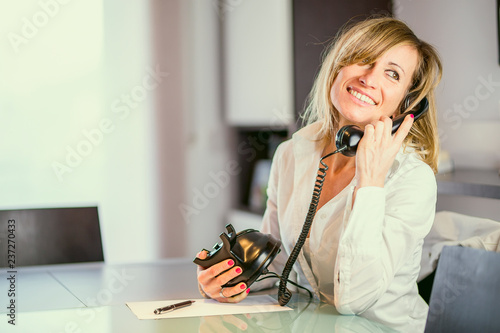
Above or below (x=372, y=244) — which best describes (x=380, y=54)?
above

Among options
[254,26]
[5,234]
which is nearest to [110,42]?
[254,26]

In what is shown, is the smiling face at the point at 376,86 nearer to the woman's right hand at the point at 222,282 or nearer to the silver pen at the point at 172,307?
the woman's right hand at the point at 222,282

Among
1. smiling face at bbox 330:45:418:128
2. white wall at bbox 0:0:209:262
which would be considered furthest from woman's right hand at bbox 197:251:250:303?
white wall at bbox 0:0:209:262

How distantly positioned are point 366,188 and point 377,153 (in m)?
0.10

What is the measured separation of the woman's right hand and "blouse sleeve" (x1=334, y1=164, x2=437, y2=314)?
199mm

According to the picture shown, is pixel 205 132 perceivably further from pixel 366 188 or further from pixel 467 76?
pixel 366 188

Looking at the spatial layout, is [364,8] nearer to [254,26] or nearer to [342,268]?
[254,26]

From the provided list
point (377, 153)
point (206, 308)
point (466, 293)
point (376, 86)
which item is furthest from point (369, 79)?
point (206, 308)

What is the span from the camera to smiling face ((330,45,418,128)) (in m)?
1.52

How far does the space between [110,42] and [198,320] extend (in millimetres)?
2801

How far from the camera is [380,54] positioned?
1.52m

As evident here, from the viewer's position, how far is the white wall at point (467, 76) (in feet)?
7.19

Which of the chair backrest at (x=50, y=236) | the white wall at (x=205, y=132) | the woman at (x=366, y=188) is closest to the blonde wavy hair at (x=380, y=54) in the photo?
the woman at (x=366, y=188)

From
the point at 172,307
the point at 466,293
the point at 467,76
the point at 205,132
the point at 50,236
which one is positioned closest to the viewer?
the point at 172,307
